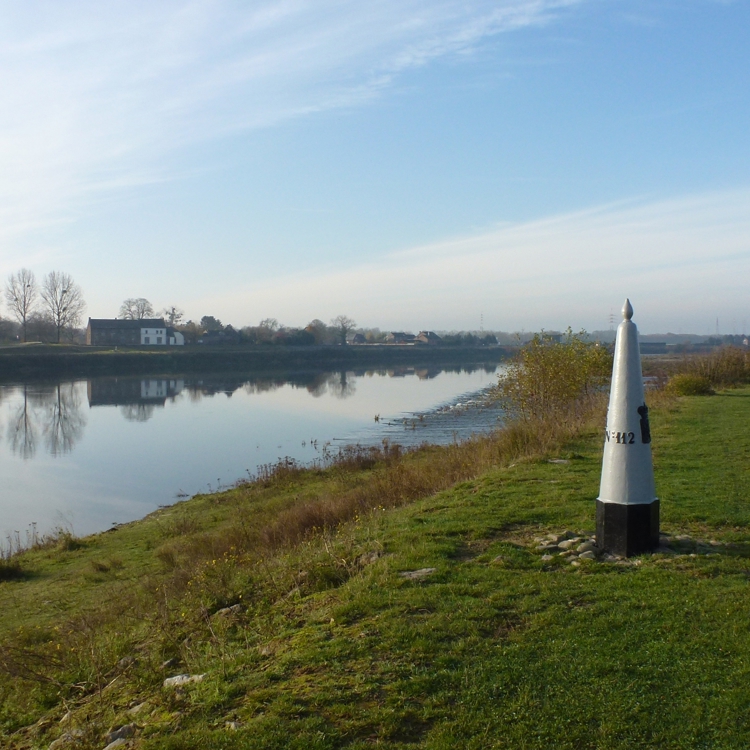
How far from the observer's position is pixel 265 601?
259 inches

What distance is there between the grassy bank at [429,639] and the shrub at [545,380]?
10871 millimetres

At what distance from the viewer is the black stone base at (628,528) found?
20.5 feet

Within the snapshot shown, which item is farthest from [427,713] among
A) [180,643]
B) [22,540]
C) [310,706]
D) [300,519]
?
[22,540]

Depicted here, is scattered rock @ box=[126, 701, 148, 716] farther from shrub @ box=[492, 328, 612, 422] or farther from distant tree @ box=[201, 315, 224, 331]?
distant tree @ box=[201, 315, 224, 331]

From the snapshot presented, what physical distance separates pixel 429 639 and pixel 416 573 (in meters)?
1.49

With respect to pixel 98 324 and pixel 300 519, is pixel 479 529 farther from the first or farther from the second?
pixel 98 324

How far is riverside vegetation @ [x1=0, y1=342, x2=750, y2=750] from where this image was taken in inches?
150

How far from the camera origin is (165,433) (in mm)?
34719

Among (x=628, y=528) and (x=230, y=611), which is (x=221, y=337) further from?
(x=628, y=528)

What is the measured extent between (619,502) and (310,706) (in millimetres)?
3375

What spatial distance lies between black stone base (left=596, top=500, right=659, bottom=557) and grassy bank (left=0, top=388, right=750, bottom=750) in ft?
0.53

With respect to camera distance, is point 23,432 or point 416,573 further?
point 23,432

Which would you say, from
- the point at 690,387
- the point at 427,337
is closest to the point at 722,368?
the point at 690,387

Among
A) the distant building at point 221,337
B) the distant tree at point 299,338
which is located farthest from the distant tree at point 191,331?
the distant tree at point 299,338
